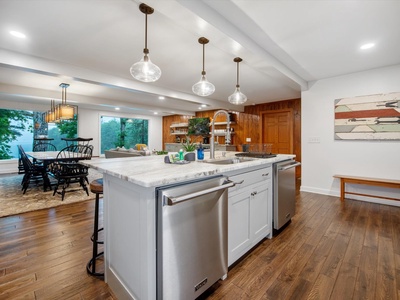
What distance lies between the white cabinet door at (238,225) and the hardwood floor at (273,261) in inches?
6.3

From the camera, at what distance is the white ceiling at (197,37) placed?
6.45 ft

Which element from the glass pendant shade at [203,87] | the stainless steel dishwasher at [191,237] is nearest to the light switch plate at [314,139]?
the glass pendant shade at [203,87]

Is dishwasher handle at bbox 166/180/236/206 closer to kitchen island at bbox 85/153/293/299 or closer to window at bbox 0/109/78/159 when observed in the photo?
kitchen island at bbox 85/153/293/299

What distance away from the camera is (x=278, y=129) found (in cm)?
678

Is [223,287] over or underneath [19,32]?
underneath

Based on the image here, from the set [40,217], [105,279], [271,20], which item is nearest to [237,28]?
[271,20]

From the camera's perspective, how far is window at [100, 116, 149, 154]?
8977 mm

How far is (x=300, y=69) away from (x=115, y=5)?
3.13 metres

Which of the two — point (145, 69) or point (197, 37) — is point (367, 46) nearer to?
point (197, 37)

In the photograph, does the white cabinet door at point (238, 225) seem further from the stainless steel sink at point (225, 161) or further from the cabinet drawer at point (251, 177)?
Result: the stainless steel sink at point (225, 161)

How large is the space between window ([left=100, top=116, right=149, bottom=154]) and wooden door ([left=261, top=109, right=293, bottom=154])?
240 inches

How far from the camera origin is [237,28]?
2.31m

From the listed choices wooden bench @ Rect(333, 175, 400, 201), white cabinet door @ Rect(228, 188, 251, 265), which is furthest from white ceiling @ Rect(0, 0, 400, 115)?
wooden bench @ Rect(333, 175, 400, 201)

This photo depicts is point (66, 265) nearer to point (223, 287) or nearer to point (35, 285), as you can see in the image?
point (35, 285)
